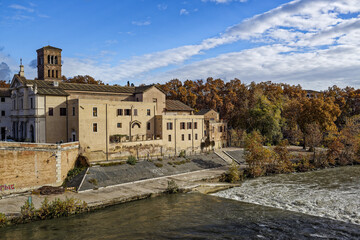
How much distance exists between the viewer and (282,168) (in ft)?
128

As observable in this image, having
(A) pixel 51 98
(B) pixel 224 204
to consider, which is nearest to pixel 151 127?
(A) pixel 51 98

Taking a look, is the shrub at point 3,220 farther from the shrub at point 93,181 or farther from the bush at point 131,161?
the bush at point 131,161

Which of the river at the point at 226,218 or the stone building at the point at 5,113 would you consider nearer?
the river at the point at 226,218

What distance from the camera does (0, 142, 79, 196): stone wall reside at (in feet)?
82.6

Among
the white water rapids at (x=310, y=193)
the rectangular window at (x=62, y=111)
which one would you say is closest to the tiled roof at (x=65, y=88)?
the rectangular window at (x=62, y=111)

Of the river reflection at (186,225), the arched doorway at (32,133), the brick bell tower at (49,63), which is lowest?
the river reflection at (186,225)

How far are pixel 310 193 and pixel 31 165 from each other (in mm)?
27168

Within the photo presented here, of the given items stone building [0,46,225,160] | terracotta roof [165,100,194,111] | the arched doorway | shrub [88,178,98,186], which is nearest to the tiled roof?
stone building [0,46,225,160]

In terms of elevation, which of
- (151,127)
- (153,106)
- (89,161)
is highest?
(153,106)

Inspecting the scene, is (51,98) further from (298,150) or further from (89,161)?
(298,150)

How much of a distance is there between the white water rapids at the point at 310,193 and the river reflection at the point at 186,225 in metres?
1.87

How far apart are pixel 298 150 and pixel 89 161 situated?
36364 millimetres

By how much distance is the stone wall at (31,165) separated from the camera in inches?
992

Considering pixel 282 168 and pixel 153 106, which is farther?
pixel 153 106
